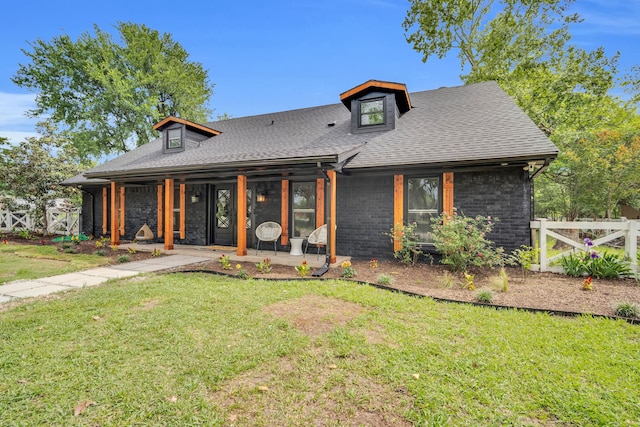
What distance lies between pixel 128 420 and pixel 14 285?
5.16 metres

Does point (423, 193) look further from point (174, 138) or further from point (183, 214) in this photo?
point (174, 138)

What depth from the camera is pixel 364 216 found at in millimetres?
7664

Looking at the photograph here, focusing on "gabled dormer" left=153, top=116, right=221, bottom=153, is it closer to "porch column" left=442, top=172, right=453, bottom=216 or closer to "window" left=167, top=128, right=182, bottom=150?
"window" left=167, top=128, right=182, bottom=150

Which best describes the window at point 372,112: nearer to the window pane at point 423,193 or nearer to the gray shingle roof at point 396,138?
the gray shingle roof at point 396,138

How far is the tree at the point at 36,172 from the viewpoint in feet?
38.7

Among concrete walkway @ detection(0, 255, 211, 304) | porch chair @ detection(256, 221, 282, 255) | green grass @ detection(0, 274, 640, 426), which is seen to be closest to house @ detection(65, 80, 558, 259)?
porch chair @ detection(256, 221, 282, 255)

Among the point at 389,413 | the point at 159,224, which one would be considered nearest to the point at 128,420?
the point at 389,413

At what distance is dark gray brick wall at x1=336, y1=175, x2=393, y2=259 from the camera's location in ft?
24.4

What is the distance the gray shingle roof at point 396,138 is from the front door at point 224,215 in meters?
1.23

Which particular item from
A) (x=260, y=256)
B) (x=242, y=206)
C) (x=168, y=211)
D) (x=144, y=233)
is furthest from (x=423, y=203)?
(x=144, y=233)

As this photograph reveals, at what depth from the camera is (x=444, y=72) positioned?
1584 centimetres

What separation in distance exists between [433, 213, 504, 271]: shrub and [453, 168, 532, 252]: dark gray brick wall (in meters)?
0.35

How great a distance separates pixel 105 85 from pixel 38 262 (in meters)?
14.8

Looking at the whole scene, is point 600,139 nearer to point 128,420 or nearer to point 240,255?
point 240,255
